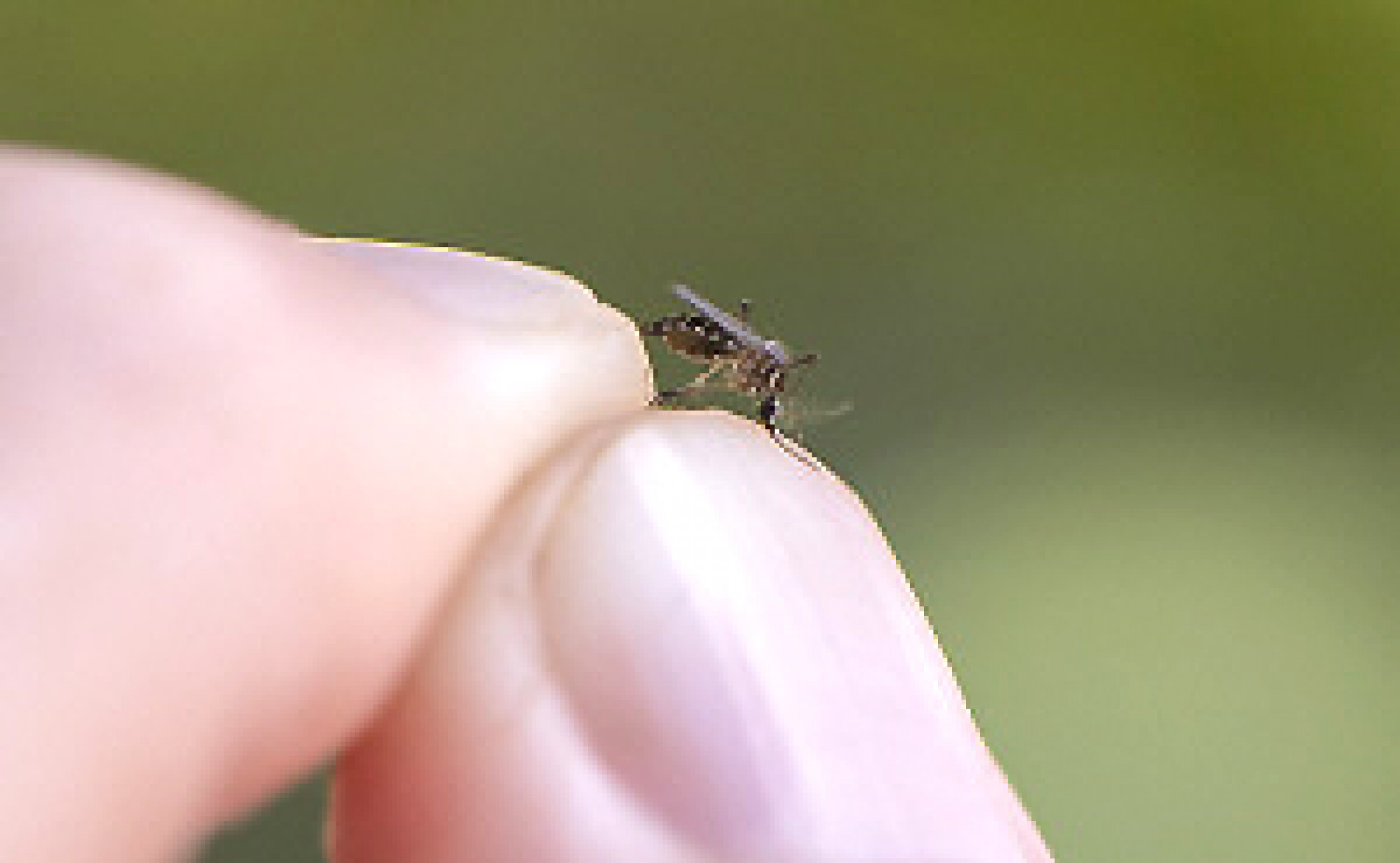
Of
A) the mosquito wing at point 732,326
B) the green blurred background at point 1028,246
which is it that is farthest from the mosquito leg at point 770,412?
the green blurred background at point 1028,246

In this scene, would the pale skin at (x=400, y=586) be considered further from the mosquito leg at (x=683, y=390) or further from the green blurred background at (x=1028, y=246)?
the green blurred background at (x=1028, y=246)

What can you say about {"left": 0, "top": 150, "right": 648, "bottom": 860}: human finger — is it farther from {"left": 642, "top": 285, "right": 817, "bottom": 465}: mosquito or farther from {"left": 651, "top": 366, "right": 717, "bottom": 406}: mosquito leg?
{"left": 642, "top": 285, "right": 817, "bottom": 465}: mosquito

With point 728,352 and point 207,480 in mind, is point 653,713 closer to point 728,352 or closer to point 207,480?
point 207,480

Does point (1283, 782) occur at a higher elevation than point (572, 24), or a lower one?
lower

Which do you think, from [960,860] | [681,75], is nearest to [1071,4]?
[681,75]

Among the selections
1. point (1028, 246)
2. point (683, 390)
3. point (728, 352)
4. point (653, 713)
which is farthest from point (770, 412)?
point (1028, 246)

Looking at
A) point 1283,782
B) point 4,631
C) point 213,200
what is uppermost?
point 213,200

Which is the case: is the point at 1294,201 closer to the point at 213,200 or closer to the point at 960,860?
the point at 960,860
